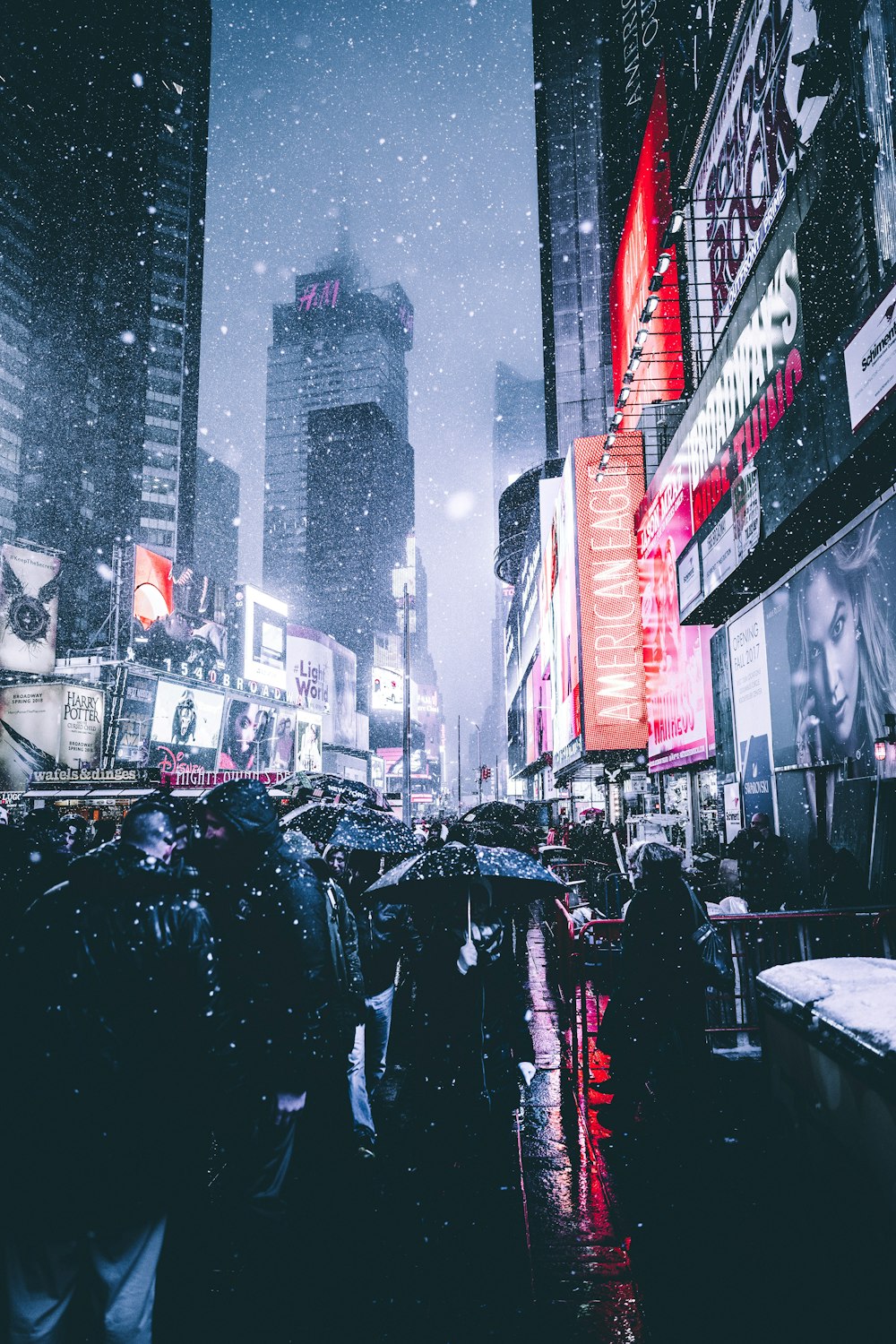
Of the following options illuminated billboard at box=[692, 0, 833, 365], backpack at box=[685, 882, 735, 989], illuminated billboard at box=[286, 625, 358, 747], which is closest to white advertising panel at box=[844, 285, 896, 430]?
backpack at box=[685, 882, 735, 989]

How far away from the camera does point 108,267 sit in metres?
95.4

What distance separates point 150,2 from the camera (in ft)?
325

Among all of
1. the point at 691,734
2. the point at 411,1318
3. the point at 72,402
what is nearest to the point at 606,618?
the point at 691,734

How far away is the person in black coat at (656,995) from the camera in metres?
5.32

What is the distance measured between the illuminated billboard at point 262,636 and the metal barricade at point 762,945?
2191 inches

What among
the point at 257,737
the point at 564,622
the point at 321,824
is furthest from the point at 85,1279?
the point at 257,737

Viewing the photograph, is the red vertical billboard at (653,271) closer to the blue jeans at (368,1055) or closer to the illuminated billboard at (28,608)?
the blue jeans at (368,1055)

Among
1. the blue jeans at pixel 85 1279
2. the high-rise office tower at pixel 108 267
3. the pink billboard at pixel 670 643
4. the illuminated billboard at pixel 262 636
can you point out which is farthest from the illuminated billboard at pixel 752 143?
the high-rise office tower at pixel 108 267

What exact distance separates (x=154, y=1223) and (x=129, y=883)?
1165 millimetres

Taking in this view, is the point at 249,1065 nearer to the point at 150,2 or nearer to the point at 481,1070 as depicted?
the point at 481,1070

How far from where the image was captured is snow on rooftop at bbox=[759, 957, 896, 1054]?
3459 mm

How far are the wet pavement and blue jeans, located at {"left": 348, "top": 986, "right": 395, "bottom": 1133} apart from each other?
31cm

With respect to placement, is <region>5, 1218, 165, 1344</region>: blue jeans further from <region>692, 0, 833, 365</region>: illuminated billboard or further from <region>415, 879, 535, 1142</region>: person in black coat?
<region>692, 0, 833, 365</region>: illuminated billboard

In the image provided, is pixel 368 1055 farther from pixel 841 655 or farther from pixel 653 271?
pixel 653 271
